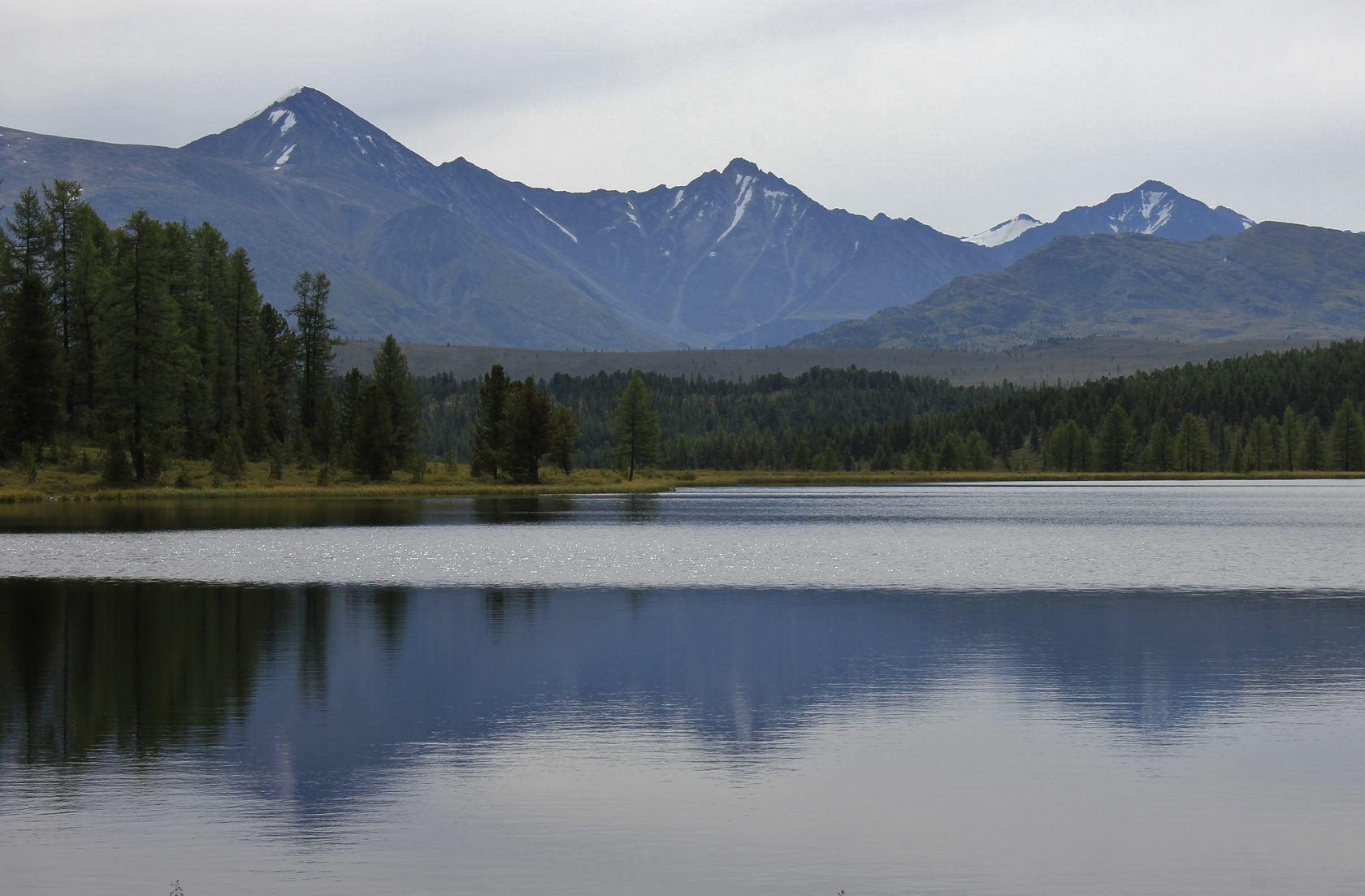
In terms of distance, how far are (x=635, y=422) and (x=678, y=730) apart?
167642mm

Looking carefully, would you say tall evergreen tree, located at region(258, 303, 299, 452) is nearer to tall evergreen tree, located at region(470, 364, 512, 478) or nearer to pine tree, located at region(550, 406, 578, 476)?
tall evergreen tree, located at region(470, 364, 512, 478)

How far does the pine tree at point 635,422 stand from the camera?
631 feet

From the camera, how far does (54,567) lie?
60938 mm

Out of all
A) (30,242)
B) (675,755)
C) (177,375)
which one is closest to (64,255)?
(30,242)

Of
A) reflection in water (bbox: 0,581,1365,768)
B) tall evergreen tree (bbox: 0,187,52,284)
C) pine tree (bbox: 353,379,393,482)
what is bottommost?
reflection in water (bbox: 0,581,1365,768)

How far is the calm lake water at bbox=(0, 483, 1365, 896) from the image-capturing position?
18.7 m

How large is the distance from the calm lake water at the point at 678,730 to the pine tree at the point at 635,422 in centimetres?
12953

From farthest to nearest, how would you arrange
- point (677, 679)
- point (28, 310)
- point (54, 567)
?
point (28, 310) → point (54, 567) → point (677, 679)

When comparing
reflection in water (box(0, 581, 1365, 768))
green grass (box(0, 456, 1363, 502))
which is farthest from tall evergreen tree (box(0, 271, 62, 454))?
reflection in water (box(0, 581, 1365, 768))

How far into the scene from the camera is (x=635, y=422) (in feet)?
638

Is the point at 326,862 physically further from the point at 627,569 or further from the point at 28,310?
the point at 28,310

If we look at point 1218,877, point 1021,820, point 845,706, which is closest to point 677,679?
point 845,706

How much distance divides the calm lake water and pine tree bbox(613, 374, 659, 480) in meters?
130

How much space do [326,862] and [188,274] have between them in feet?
458
